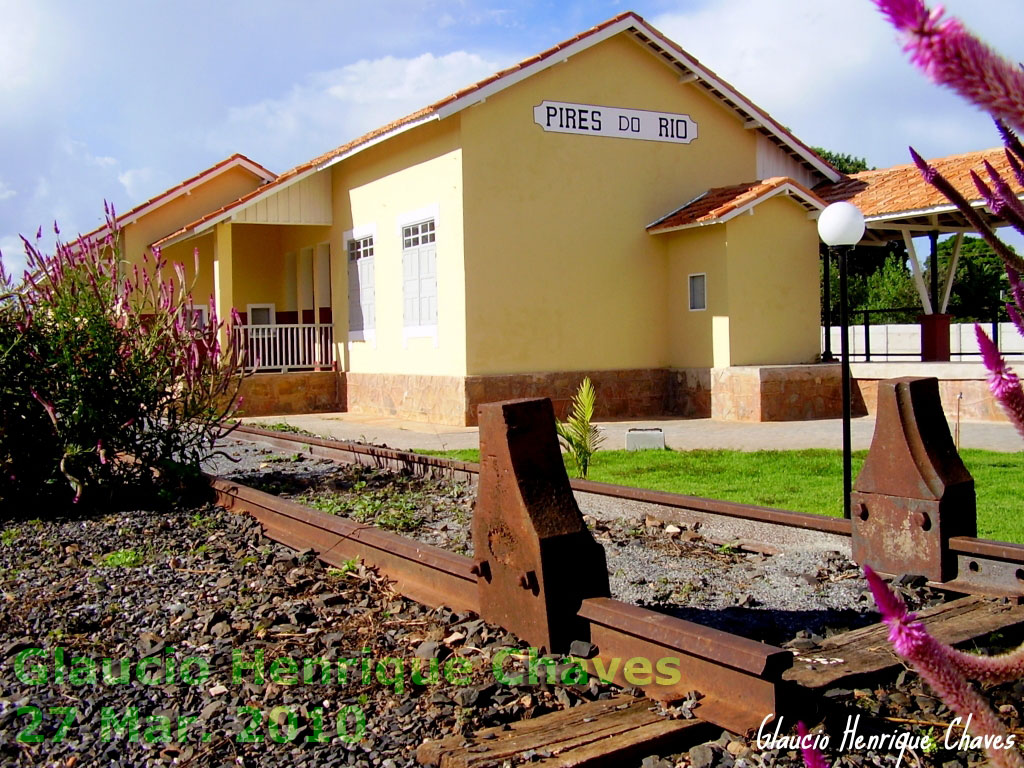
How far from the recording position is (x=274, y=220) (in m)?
19.9

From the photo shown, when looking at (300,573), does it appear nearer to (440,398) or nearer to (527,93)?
(440,398)

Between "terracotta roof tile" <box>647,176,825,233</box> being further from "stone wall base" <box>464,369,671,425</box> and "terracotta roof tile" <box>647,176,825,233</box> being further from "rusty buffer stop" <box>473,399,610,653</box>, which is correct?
"rusty buffer stop" <box>473,399,610,653</box>

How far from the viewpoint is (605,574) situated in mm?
4059

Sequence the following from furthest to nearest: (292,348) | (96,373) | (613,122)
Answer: (292,348)
(613,122)
(96,373)

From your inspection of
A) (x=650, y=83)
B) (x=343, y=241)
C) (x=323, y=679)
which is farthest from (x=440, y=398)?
(x=323, y=679)

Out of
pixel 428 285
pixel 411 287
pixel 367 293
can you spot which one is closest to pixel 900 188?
pixel 428 285

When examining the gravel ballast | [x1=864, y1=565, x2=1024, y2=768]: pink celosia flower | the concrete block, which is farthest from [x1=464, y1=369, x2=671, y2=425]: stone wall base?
[x1=864, y1=565, x2=1024, y2=768]: pink celosia flower

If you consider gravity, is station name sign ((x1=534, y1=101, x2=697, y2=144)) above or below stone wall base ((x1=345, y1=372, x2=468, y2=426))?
above

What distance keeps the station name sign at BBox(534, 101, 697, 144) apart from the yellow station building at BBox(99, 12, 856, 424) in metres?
0.03

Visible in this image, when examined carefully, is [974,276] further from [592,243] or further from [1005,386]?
[1005,386]

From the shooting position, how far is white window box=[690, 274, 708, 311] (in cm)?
1727

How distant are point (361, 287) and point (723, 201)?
7199 millimetres

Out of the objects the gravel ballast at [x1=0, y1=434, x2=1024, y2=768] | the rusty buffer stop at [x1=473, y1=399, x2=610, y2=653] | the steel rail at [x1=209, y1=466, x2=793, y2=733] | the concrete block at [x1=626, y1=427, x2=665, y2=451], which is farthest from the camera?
the concrete block at [x1=626, y1=427, x2=665, y2=451]

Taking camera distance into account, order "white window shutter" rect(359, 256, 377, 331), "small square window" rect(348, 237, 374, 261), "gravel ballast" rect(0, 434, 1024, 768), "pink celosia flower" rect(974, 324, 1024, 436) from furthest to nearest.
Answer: "small square window" rect(348, 237, 374, 261)
"white window shutter" rect(359, 256, 377, 331)
"gravel ballast" rect(0, 434, 1024, 768)
"pink celosia flower" rect(974, 324, 1024, 436)
